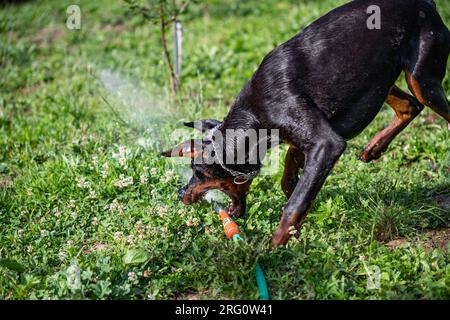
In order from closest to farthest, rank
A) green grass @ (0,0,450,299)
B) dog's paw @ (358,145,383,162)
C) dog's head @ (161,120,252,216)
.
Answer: green grass @ (0,0,450,299), dog's head @ (161,120,252,216), dog's paw @ (358,145,383,162)

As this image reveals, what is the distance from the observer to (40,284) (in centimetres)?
416

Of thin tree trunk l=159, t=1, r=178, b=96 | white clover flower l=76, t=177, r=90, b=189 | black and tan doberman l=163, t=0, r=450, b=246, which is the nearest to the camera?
black and tan doberman l=163, t=0, r=450, b=246

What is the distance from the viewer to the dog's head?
468 centimetres

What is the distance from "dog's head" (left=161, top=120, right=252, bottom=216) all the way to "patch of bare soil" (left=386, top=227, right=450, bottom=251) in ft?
4.02

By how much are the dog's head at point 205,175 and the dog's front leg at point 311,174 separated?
0.70 m

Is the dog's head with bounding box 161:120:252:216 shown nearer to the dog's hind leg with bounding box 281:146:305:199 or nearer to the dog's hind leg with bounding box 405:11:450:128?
the dog's hind leg with bounding box 281:146:305:199

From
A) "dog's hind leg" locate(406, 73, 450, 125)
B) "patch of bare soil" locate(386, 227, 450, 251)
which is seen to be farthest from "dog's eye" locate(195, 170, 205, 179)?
"dog's hind leg" locate(406, 73, 450, 125)

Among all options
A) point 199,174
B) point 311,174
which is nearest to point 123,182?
point 199,174

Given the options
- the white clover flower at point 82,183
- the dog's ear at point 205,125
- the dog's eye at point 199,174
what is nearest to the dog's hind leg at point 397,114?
the dog's ear at point 205,125

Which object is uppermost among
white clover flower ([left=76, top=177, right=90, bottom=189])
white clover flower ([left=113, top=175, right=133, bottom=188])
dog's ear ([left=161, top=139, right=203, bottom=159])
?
dog's ear ([left=161, top=139, right=203, bottom=159])

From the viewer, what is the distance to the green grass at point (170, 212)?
13.5 feet

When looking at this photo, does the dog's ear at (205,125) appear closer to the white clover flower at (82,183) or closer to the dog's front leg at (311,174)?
the dog's front leg at (311,174)

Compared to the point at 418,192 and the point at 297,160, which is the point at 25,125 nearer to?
the point at 297,160
